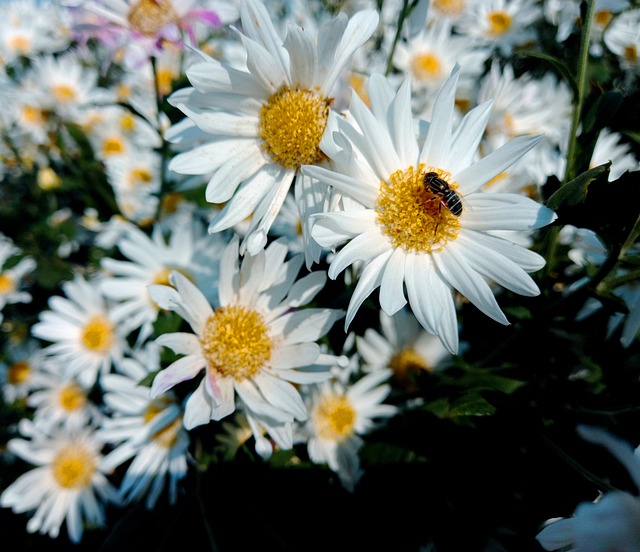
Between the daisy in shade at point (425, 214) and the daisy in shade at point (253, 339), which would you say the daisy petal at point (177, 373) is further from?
the daisy in shade at point (425, 214)

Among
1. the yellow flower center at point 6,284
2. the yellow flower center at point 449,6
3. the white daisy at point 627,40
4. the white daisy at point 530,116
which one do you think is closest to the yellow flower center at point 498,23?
the yellow flower center at point 449,6

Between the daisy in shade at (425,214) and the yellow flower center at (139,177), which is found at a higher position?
the daisy in shade at (425,214)

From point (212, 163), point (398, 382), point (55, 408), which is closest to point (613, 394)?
point (398, 382)

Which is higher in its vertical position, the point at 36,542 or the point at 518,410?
the point at 518,410

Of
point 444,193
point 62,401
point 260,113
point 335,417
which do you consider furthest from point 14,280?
point 444,193

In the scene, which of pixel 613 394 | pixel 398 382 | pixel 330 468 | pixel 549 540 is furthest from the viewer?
pixel 398 382

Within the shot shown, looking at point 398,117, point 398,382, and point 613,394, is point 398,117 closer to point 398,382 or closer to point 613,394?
point 613,394

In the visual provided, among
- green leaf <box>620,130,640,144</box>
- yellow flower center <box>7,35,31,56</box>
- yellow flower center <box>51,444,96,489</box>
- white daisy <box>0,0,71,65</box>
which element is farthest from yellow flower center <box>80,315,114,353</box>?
yellow flower center <box>7,35,31,56</box>
